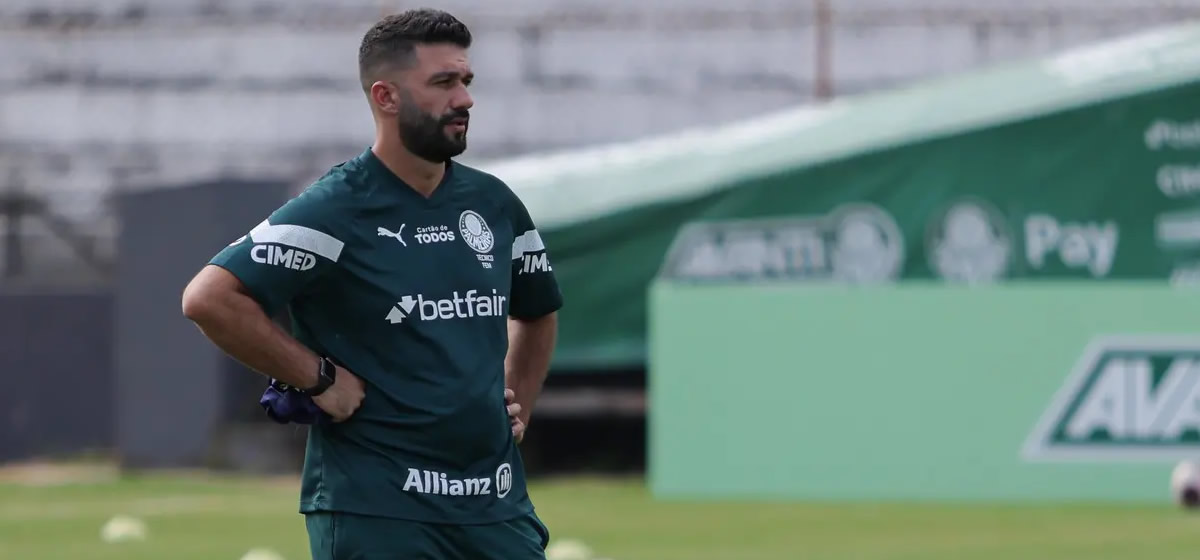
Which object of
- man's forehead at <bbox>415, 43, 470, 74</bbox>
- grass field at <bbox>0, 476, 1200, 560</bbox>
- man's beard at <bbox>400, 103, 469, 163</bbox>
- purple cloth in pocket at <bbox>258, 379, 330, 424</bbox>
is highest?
man's forehead at <bbox>415, 43, 470, 74</bbox>

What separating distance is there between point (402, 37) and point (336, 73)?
68.0 feet

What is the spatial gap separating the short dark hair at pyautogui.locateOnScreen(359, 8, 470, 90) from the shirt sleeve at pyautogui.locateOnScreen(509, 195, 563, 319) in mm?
480

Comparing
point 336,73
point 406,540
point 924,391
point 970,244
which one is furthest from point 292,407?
point 336,73

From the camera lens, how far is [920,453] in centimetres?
1541

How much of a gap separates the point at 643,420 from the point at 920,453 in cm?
504

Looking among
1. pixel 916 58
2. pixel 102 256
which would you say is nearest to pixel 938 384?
pixel 916 58

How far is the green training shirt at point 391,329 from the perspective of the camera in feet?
16.1

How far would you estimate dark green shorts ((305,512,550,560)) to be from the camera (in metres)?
4.93

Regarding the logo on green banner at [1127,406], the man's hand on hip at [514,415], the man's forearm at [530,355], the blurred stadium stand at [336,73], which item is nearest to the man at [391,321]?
the man's hand on hip at [514,415]

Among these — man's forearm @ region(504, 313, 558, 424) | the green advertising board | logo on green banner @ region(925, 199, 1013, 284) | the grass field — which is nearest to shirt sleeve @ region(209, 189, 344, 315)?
man's forearm @ region(504, 313, 558, 424)

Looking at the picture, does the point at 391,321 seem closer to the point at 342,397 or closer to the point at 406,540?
the point at 342,397

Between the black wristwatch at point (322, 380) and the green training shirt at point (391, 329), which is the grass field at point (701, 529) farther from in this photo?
the black wristwatch at point (322, 380)

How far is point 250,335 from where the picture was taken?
488 centimetres

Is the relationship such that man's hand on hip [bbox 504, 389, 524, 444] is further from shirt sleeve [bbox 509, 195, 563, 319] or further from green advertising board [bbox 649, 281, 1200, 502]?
green advertising board [bbox 649, 281, 1200, 502]
